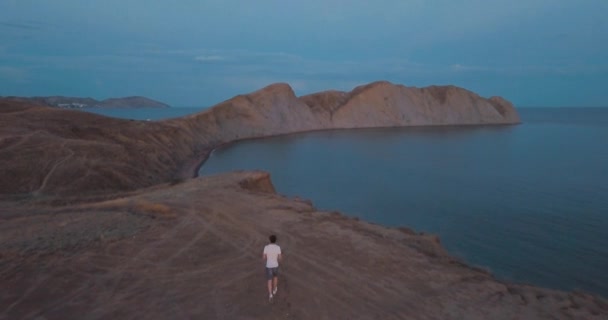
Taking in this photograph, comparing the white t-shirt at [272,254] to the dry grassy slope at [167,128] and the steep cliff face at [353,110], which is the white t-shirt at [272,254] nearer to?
the dry grassy slope at [167,128]

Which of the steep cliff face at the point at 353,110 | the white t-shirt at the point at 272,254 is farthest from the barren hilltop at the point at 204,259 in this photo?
the steep cliff face at the point at 353,110

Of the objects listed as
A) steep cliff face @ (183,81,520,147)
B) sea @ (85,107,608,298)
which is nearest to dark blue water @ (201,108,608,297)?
sea @ (85,107,608,298)

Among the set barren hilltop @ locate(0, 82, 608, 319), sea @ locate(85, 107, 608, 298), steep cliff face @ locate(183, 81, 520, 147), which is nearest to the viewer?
barren hilltop @ locate(0, 82, 608, 319)

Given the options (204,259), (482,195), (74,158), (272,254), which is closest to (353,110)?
(482,195)

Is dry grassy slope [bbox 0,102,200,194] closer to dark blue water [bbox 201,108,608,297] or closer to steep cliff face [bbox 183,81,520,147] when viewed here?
dark blue water [bbox 201,108,608,297]

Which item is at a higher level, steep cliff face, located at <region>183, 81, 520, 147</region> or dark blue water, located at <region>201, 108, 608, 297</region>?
steep cliff face, located at <region>183, 81, 520, 147</region>

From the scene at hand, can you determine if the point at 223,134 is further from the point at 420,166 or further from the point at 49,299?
the point at 49,299
